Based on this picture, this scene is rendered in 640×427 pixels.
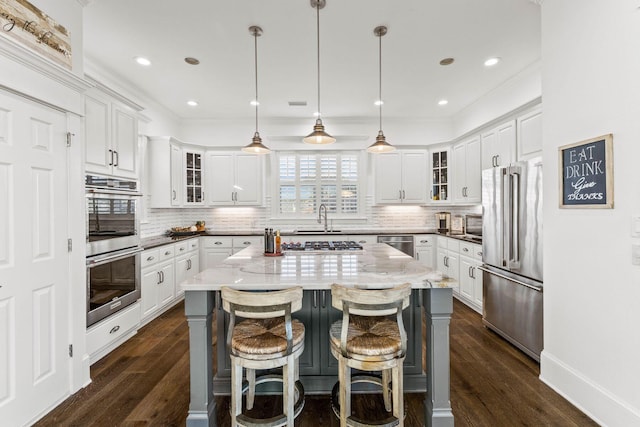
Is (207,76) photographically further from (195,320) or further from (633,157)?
(633,157)

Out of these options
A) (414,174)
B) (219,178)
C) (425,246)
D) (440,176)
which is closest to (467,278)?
(425,246)

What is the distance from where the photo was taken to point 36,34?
6.50ft

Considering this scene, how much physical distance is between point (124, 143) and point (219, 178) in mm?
2381

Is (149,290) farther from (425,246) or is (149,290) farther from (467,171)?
(467,171)

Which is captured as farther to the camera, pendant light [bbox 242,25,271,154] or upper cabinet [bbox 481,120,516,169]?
upper cabinet [bbox 481,120,516,169]

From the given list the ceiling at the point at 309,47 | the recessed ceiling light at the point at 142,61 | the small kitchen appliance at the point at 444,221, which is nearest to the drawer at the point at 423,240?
the small kitchen appliance at the point at 444,221

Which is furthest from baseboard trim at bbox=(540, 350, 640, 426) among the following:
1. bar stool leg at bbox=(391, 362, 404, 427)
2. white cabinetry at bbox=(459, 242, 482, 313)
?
white cabinetry at bbox=(459, 242, 482, 313)

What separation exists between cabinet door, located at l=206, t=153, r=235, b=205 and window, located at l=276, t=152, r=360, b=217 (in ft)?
2.93

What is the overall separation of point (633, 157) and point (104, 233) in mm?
3956

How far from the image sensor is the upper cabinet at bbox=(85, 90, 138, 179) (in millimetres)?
2623

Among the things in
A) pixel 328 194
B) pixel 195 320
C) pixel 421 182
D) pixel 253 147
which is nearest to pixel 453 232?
pixel 421 182

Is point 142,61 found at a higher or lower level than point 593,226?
higher

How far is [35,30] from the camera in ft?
6.48

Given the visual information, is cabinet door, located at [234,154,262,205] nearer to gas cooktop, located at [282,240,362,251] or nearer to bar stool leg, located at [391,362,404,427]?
gas cooktop, located at [282,240,362,251]
